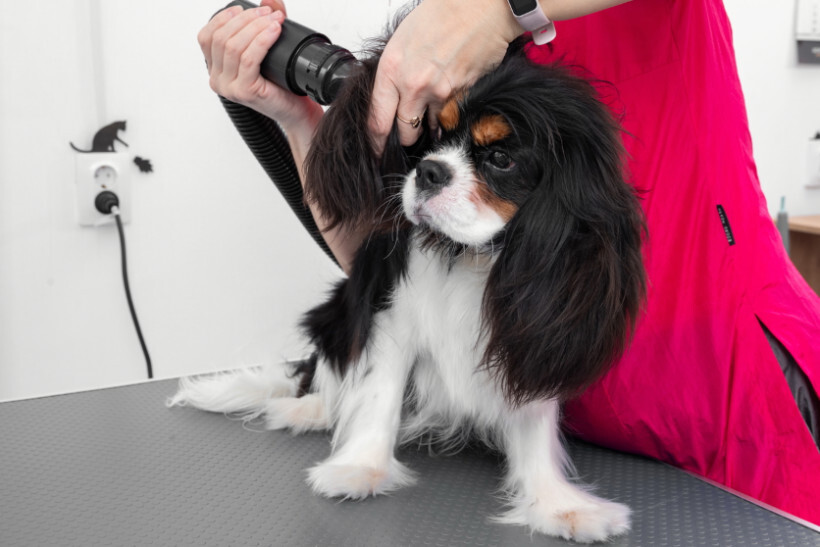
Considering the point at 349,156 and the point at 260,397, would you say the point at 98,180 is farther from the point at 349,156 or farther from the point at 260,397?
the point at 349,156

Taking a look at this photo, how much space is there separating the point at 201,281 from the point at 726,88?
1.42 metres

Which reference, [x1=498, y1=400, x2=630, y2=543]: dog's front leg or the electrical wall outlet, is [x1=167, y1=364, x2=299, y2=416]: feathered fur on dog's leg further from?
the electrical wall outlet

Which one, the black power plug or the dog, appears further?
the black power plug

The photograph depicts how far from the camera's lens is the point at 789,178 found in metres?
3.02

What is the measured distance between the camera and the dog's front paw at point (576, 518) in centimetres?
93

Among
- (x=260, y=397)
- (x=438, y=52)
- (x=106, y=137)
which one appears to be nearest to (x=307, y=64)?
(x=438, y=52)

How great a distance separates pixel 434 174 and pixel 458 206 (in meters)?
0.05

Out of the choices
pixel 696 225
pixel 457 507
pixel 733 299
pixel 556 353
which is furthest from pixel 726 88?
pixel 457 507

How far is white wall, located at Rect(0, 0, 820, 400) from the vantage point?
1.86 m

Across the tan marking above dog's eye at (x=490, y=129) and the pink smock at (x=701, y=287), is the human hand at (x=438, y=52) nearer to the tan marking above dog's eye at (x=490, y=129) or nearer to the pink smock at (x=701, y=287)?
the tan marking above dog's eye at (x=490, y=129)

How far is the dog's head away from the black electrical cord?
1205 millimetres

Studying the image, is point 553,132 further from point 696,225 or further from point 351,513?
point 351,513

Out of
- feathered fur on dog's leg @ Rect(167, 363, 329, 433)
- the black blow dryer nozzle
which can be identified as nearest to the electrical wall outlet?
feathered fur on dog's leg @ Rect(167, 363, 329, 433)

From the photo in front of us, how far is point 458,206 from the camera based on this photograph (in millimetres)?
910
